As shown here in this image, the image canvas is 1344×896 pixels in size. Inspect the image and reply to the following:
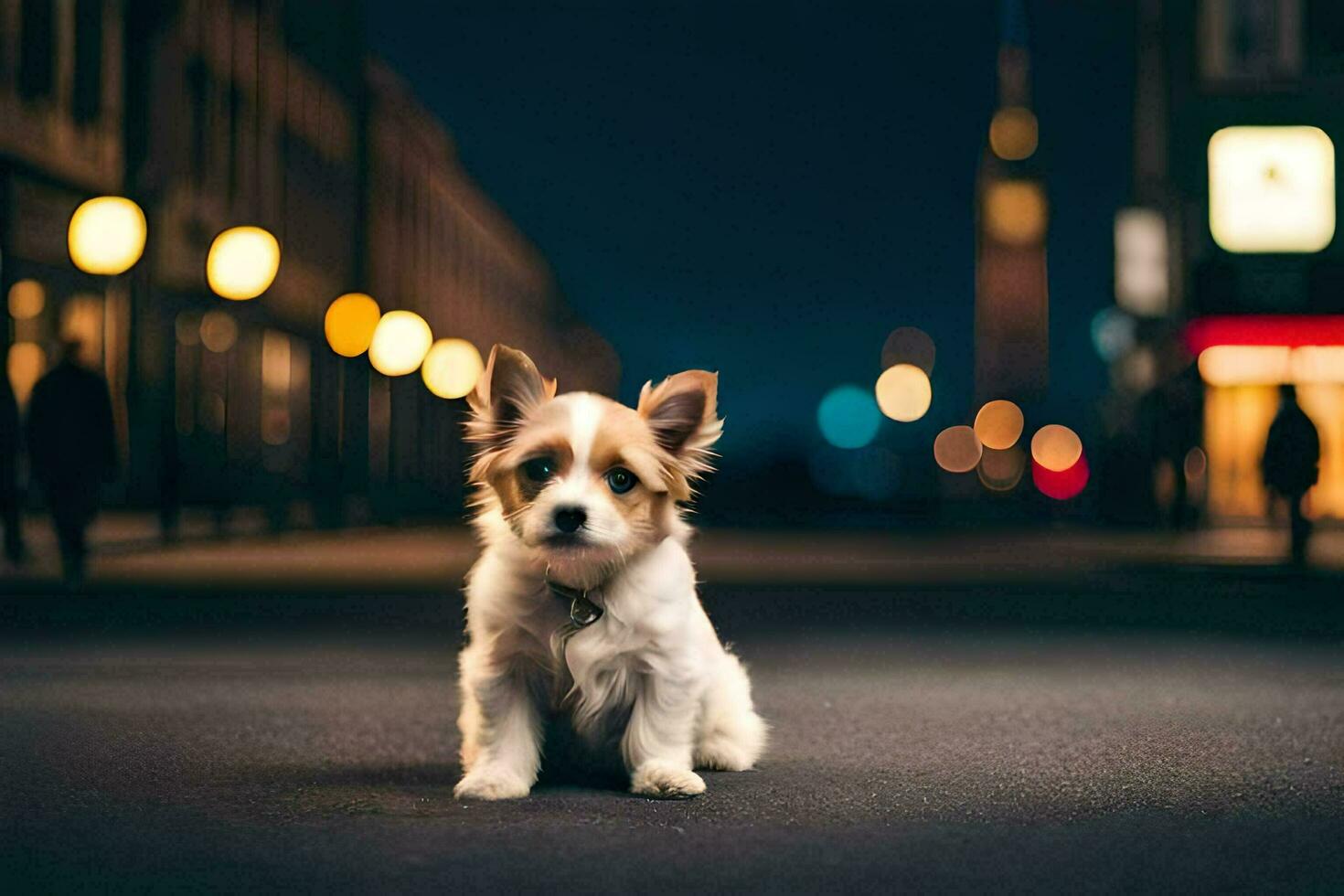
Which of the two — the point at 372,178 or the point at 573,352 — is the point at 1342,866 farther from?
the point at 573,352

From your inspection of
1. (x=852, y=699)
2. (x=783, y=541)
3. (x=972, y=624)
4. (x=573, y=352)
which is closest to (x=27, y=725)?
(x=852, y=699)

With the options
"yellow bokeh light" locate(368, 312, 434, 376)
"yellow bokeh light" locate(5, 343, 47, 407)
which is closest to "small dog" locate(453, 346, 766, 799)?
"yellow bokeh light" locate(5, 343, 47, 407)

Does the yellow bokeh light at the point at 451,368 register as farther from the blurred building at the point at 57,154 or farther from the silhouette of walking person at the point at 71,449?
the silhouette of walking person at the point at 71,449

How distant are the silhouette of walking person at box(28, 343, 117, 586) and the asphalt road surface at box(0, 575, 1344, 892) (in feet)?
14.4

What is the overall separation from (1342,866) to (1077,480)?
190ft

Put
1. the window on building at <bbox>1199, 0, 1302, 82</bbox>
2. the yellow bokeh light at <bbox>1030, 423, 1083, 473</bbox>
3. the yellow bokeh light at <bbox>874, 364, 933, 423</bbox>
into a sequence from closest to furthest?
the window on building at <bbox>1199, 0, 1302, 82</bbox>
the yellow bokeh light at <bbox>874, 364, 933, 423</bbox>
the yellow bokeh light at <bbox>1030, 423, 1083, 473</bbox>

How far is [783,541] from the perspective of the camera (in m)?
31.5

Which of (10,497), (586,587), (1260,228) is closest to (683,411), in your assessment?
(586,587)

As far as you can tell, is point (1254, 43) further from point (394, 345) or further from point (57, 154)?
point (57, 154)

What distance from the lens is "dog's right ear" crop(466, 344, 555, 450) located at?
20.0 feet

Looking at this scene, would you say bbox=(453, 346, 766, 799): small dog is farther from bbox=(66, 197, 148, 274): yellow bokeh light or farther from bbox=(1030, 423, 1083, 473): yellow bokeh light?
bbox=(1030, 423, 1083, 473): yellow bokeh light

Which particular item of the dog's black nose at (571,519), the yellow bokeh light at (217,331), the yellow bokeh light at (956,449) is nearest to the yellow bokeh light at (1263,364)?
the yellow bokeh light at (217,331)

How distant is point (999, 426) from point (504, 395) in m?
119

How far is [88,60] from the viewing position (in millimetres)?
34281
